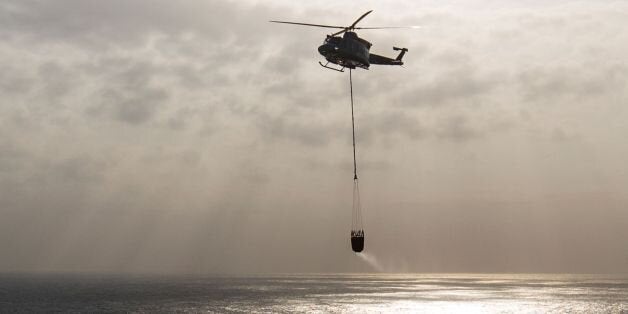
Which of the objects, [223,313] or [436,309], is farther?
[436,309]

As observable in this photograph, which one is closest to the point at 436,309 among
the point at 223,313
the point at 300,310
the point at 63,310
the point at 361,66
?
the point at 300,310

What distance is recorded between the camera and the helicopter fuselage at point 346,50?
6066 centimetres

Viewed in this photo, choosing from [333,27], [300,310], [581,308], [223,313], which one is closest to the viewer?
[333,27]

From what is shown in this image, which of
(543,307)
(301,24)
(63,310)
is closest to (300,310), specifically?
(63,310)

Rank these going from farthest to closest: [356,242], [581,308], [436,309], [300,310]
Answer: [436,309] < [581,308] < [300,310] < [356,242]

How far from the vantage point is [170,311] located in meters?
121

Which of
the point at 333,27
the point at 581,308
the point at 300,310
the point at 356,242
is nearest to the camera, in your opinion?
the point at 356,242

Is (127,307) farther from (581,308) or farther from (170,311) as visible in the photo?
(581,308)

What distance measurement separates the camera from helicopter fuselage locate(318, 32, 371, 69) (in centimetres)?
6066

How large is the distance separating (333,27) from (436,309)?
108656 millimetres

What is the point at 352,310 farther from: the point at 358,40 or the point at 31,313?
the point at 358,40

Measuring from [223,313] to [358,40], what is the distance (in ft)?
235

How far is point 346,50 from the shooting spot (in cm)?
6072

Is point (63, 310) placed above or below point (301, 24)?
below
